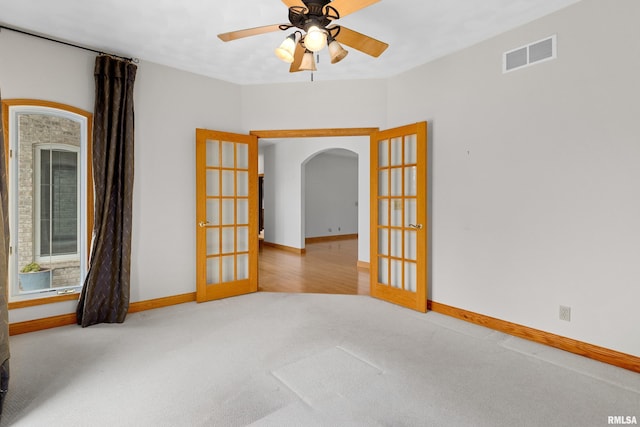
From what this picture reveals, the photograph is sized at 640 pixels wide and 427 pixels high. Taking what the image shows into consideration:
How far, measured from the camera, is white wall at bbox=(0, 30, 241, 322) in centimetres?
341

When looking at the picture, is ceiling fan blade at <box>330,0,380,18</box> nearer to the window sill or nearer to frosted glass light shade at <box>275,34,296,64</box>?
frosted glass light shade at <box>275,34,296,64</box>

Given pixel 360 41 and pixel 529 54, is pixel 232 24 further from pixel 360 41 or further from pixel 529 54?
pixel 529 54

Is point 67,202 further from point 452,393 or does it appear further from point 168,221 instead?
point 452,393

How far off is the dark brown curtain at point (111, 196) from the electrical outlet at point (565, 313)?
4122mm

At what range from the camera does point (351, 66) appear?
407cm

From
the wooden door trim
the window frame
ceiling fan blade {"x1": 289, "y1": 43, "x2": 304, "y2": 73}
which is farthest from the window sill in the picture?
ceiling fan blade {"x1": 289, "y1": 43, "x2": 304, "y2": 73}

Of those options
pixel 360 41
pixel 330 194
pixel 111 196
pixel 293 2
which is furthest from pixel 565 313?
pixel 330 194

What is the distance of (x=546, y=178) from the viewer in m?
3.00

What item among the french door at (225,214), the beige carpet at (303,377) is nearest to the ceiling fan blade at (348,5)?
the beige carpet at (303,377)

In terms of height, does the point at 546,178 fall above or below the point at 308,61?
below

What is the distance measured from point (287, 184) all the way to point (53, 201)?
16.6 feet

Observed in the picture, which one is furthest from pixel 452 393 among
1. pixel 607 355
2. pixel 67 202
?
pixel 67 202

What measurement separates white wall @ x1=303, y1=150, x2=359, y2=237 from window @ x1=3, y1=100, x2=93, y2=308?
6011 mm

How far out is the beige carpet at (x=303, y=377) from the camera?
200cm
